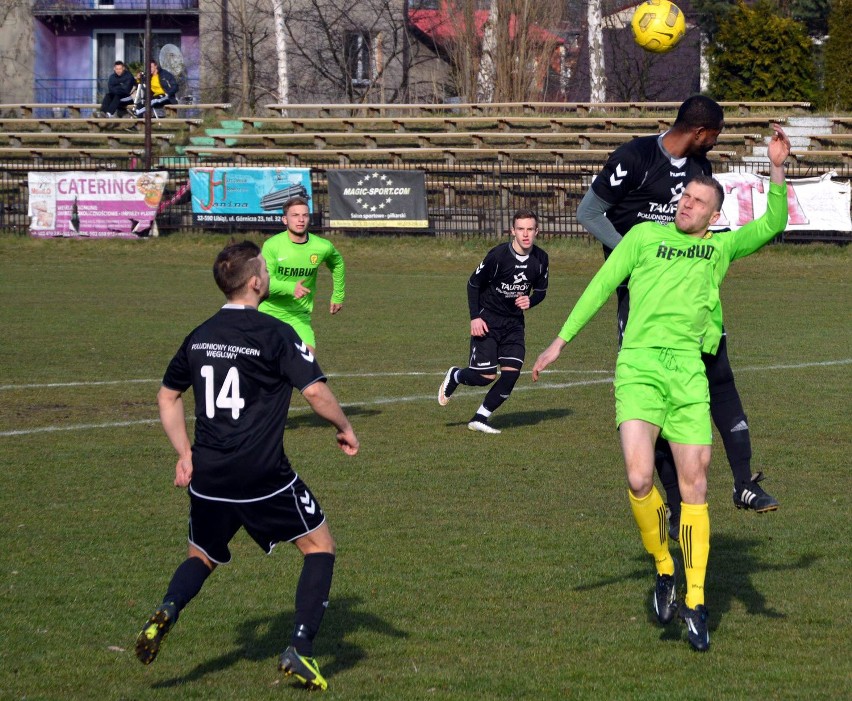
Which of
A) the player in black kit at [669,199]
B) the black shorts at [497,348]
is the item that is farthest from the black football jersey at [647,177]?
the black shorts at [497,348]

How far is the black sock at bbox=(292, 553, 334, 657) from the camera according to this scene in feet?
14.9

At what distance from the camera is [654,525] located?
5.32m

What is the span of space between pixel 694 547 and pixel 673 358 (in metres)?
0.80

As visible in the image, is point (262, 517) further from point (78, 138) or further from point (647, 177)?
point (78, 138)

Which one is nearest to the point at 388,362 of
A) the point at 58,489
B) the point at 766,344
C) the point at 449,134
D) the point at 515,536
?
the point at 766,344

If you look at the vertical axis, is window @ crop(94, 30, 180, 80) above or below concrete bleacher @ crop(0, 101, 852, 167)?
above

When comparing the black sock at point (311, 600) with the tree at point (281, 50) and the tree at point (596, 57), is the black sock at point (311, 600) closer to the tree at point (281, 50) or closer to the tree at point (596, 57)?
the tree at point (596, 57)

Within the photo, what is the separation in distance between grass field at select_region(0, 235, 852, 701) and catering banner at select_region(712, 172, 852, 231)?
32.0 feet

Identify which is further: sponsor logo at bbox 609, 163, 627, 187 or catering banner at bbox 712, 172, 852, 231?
catering banner at bbox 712, 172, 852, 231

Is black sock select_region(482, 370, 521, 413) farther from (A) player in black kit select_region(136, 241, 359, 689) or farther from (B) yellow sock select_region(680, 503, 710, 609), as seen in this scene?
(A) player in black kit select_region(136, 241, 359, 689)

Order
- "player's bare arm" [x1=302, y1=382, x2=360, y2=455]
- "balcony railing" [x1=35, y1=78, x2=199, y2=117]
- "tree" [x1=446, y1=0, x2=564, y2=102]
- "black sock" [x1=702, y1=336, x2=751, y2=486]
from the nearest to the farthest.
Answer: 1. "player's bare arm" [x1=302, y1=382, x2=360, y2=455]
2. "black sock" [x1=702, y1=336, x2=751, y2=486]
3. "tree" [x1=446, y1=0, x2=564, y2=102]
4. "balcony railing" [x1=35, y1=78, x2=199, y2=117]

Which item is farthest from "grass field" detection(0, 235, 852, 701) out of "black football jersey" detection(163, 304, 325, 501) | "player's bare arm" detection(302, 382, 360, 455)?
"player's bare arm" detection(302, 382, 360, 455)

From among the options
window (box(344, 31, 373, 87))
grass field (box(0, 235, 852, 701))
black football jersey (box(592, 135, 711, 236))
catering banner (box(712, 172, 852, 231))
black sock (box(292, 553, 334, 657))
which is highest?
window (box(344, 31, 373, 87))

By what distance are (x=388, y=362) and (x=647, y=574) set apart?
8.11 meters
